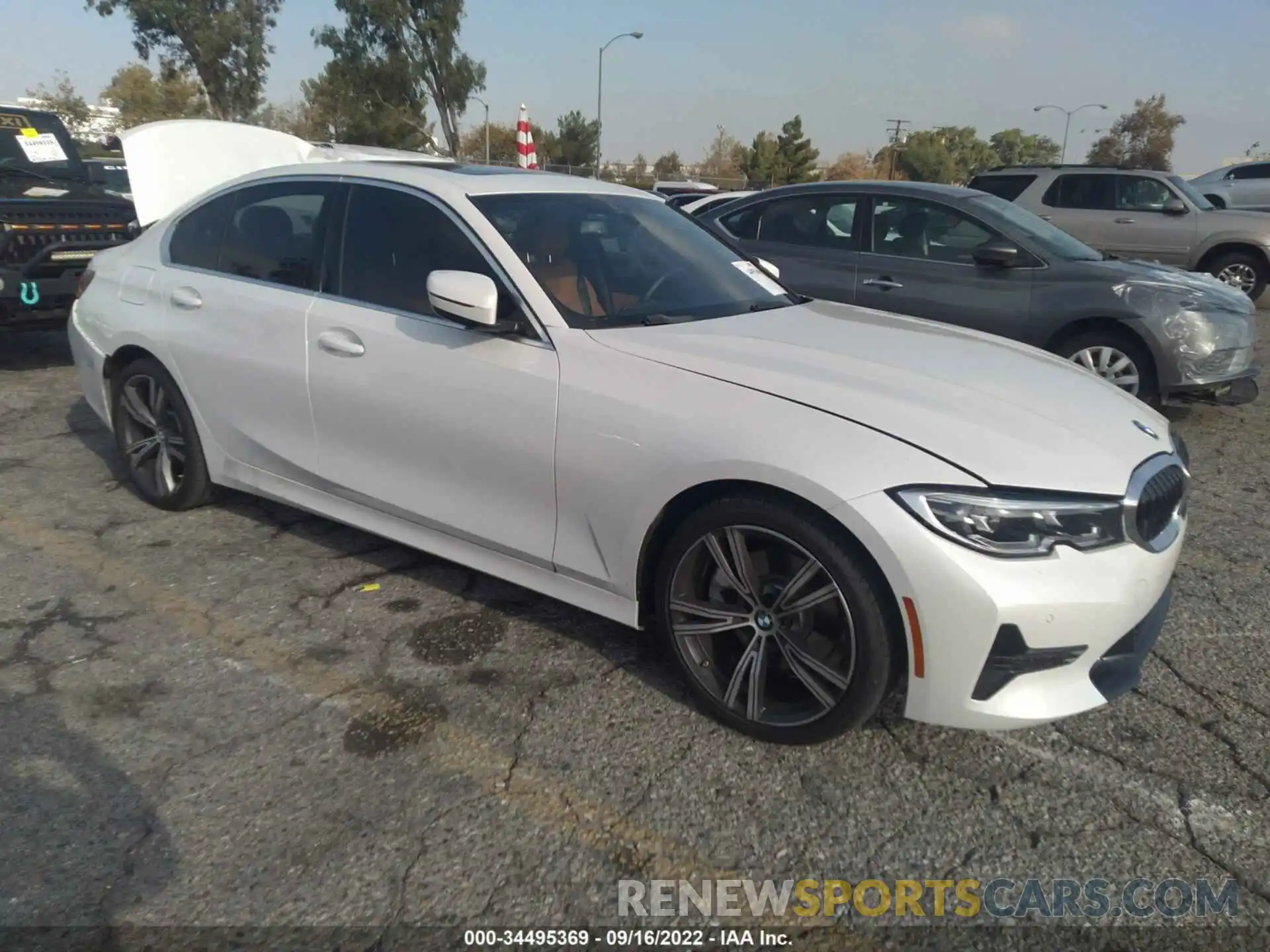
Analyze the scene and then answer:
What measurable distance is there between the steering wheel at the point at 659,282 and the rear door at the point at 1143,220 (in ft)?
33.5

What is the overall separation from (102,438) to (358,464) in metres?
3.13

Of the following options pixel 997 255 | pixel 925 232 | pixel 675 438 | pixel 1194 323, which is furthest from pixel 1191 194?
pixel 675 438

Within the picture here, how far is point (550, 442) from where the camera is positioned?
3.05 m

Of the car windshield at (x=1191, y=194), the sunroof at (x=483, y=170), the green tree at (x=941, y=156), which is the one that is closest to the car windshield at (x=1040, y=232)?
the sunroof at (x=483, y=170)

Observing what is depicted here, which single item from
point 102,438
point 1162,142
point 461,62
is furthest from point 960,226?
point 1162,142

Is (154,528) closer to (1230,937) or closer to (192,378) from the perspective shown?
(192,378)

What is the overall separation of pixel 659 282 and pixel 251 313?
5.58 ft

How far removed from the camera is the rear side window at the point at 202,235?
4.25 m

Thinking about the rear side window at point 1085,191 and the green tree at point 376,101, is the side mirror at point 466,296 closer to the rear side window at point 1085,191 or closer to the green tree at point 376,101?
the rear side window at point 1085,191

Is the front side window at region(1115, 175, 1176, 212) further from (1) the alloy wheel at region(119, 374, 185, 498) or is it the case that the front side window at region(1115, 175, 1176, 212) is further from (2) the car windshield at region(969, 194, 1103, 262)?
(1) the alloy wheel at region(119, 374, 185, 498)

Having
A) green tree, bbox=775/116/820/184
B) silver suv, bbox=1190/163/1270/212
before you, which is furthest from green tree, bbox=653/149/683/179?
silver suv, bbox=1190/163/1270/212

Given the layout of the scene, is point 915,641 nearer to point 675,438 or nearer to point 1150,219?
point 675,438

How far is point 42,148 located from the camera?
8.59m

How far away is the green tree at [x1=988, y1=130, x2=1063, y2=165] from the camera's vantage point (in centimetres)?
9020
